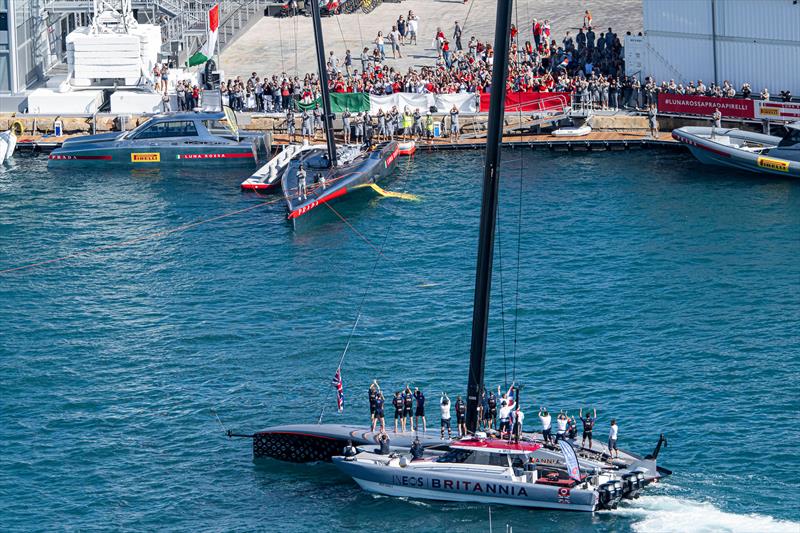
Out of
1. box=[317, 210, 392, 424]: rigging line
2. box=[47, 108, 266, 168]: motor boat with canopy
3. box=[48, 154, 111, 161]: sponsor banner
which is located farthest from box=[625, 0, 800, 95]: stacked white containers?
box=[48, 154, 111, 161]: sponsor banner

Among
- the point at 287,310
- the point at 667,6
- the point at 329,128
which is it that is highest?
the point at 667,6

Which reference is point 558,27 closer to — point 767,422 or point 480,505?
point 767,422

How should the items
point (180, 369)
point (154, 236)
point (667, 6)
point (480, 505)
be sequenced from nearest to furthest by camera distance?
point (480, 505)
point (180, 369)
point (154, 236)
point (667, 6)

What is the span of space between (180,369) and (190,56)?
144 feet

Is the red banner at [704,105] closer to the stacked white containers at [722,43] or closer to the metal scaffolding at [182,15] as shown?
the stacked white containers at [722,43]

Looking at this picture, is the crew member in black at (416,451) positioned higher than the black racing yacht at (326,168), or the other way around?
the black racing yacht at (326,168)

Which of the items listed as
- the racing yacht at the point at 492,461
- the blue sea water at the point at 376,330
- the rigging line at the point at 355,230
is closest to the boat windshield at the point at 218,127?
the blue sea water at the point at 376,330

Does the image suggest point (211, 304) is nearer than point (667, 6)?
Yes

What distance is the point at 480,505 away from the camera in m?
44.6

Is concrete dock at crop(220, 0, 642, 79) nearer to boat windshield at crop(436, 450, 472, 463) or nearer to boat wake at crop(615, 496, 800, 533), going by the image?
boat windshield at crop(436, 450, 472, 463)

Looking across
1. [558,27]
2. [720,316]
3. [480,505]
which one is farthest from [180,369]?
[558,27]

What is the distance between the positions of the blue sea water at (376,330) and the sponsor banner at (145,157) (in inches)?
39.6

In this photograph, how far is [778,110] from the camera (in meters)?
79.8

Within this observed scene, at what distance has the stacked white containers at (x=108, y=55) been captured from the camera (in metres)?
91.2
